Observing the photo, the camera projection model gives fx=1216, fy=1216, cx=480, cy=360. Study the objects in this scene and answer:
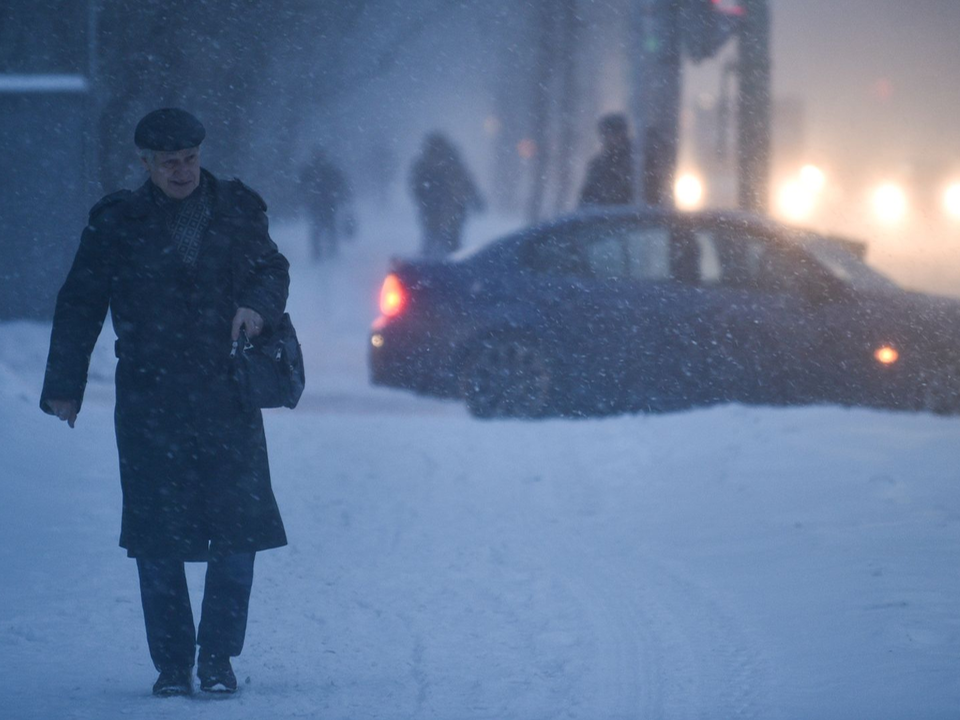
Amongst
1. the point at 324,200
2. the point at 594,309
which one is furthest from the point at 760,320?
the point at 324,200

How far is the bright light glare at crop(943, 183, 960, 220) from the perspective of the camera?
22.0m

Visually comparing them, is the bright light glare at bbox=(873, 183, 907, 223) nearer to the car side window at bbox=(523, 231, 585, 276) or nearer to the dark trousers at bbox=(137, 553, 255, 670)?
Answer: the car side window at bbox=(523, 231, 585, 276)

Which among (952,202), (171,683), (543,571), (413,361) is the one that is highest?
(952,202)

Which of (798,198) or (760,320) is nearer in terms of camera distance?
(760,320)

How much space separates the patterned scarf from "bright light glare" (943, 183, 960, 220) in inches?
814

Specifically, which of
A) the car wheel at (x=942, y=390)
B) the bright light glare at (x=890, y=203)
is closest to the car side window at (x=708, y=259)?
the car wheel at (x=942, y=390)

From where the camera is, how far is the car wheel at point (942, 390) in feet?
23.9

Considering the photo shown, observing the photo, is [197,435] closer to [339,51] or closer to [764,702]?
[764,702]

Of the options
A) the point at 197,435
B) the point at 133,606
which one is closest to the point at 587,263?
the point at 133,606

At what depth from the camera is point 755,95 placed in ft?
35.1

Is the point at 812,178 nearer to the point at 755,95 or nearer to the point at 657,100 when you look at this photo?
the point at 755,95

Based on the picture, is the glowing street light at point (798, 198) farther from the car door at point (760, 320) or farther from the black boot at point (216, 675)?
the black boot at point (216, 675)

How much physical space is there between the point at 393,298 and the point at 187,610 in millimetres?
4545

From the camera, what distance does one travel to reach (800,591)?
443 centimetres
